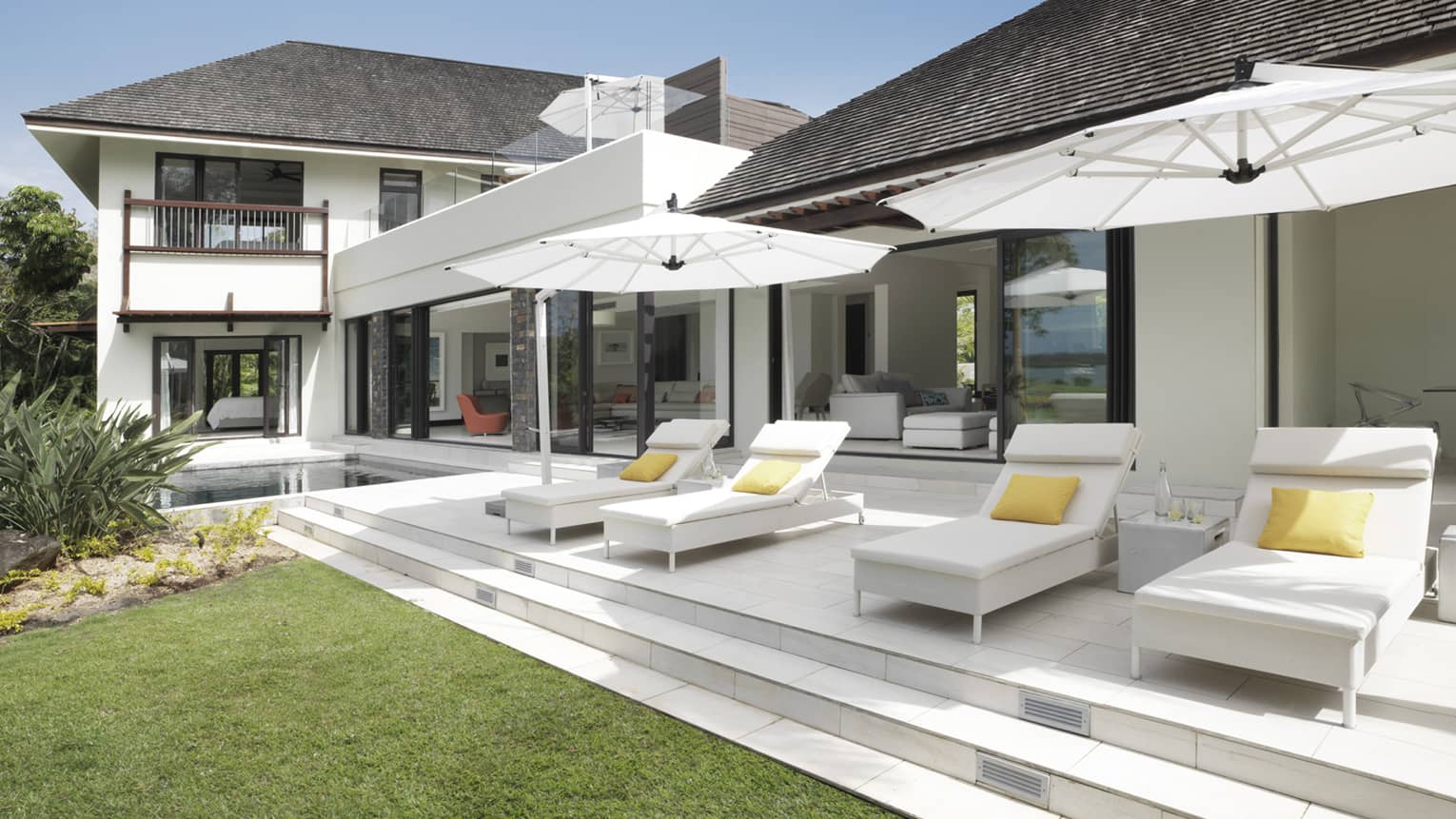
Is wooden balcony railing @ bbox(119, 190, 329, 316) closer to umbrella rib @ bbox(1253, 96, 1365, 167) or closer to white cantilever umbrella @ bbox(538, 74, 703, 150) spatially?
white cantilever umbrella @ bbox(538, 74, 703, 150)

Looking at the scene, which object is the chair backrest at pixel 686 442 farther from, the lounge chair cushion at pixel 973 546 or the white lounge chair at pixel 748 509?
the lounge chair cushion at pixel 973 546

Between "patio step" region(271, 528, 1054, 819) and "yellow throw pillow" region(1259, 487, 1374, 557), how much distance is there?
2165 millimetres

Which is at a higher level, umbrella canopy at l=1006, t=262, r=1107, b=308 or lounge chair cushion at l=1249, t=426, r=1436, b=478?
umbrella canopy at l=1006, t=262, r=1107, b=308

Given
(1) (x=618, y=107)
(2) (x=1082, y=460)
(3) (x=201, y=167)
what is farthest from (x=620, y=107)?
(3) (x=201, y=167)

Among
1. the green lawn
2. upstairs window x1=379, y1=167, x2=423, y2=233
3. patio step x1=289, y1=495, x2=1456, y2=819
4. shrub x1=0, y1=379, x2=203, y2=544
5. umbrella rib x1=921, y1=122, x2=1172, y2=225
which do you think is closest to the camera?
patio step x1=289, y1=495, x2=1456, y2=819

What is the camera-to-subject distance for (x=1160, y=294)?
752 centimetres

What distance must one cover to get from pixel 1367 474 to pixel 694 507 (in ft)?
12.8

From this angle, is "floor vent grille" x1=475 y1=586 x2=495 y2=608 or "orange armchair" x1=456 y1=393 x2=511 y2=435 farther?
"orange armchair" x1=456 y1=393 x2=511 y2=435

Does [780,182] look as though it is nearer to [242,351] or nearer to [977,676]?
[977,676]

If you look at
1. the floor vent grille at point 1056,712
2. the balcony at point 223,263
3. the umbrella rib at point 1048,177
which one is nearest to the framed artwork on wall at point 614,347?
the umbrella rib at point 1048,177

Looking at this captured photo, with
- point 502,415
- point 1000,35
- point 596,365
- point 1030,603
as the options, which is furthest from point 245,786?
point 502,415

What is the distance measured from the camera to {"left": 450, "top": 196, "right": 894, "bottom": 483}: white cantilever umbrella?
6.80m

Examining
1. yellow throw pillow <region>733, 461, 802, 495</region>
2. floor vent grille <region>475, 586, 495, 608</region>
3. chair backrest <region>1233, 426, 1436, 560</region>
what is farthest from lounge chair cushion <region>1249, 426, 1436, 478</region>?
floor vent grille <region>475, 586, 495, 608</region>

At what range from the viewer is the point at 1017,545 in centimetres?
450
